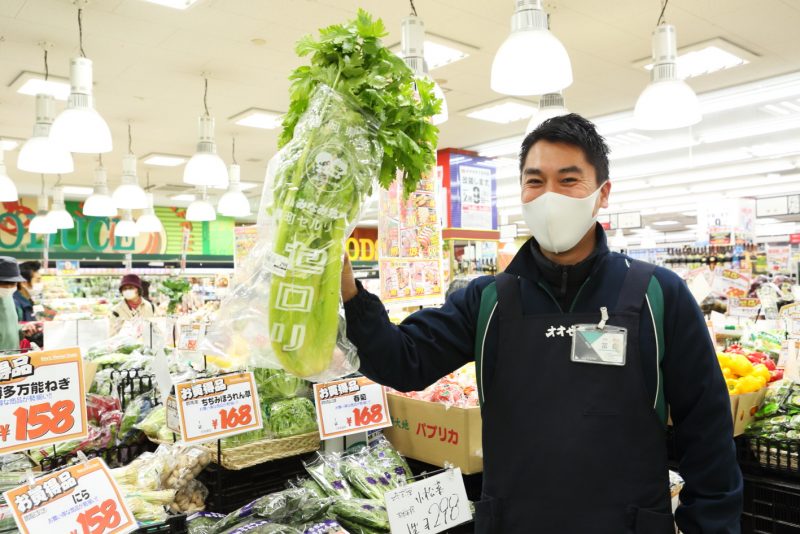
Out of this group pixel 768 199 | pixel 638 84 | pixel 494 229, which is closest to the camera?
pixel 638 84

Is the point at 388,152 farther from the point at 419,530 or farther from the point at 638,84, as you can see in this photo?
the point at 638,84

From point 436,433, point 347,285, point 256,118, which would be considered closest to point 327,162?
point 347,285

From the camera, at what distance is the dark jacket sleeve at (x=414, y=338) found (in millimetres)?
1426

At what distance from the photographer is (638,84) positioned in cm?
714

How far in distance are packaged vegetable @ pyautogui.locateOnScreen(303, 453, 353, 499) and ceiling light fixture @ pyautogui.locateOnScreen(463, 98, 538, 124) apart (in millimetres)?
5971

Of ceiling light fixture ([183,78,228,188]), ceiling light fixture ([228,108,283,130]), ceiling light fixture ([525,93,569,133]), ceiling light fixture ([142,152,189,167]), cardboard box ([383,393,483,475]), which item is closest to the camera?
cardboard box ([383,393,483,475])

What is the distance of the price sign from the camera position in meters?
1.95

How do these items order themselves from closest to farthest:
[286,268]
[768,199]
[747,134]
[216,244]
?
[286,268] → [747,134] → [768,199] → [216,244]

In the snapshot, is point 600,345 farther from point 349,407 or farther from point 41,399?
point 41,399

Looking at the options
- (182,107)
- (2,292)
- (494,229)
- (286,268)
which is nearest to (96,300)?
(182,107)

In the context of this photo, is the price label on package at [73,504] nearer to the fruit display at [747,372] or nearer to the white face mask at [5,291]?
the fruit display at [747,372]

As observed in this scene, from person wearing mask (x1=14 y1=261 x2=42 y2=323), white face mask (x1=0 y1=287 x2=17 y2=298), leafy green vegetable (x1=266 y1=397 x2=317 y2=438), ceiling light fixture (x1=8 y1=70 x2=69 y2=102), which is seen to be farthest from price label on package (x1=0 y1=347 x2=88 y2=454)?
person wearing mask (x1=14 y1=261 x2=42 y2=323)

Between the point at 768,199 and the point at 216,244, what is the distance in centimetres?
1382

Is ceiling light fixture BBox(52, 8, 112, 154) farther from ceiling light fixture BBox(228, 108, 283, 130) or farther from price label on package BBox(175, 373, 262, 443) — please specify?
ceiling light fixture BBox(228, 108, 283, 130)
